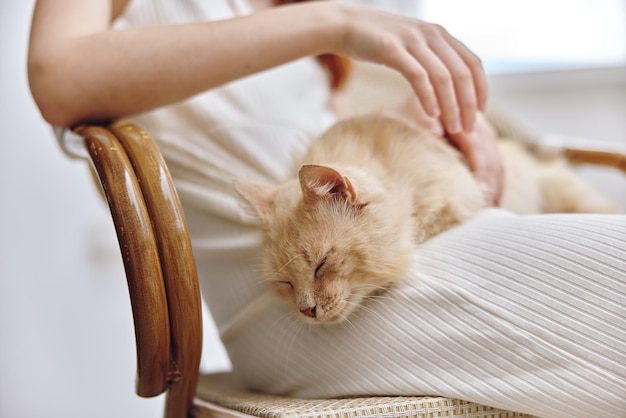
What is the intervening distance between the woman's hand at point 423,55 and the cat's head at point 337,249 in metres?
0.17

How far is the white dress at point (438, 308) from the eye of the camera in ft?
2.06

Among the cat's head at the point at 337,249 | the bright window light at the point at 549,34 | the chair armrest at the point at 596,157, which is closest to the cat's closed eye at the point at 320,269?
the cat's head at the point at 337,249

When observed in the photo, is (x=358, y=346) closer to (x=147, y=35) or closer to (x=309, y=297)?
(x=309, y=297)

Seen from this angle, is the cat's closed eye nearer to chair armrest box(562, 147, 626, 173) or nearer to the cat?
the cat

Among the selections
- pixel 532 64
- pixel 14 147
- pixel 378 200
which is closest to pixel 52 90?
pixel 378 200

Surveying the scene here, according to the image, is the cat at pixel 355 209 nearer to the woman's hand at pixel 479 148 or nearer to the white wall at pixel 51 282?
the woman's hand at pixel 479 148

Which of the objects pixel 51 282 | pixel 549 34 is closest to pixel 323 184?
pixel 51 282

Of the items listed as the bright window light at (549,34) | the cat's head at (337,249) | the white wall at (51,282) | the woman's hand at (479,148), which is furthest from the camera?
the bright window light at (549,34)

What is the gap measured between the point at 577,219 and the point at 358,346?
34cm

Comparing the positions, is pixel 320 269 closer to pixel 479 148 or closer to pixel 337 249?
pixel 337 249

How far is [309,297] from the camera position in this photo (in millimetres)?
759

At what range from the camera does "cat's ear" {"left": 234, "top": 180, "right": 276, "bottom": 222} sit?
2.74 feet

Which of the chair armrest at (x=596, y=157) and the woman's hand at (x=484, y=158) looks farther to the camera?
the chair armrest at (x=596, y=157)

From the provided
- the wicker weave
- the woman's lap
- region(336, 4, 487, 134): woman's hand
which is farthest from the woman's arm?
the wicker weave
